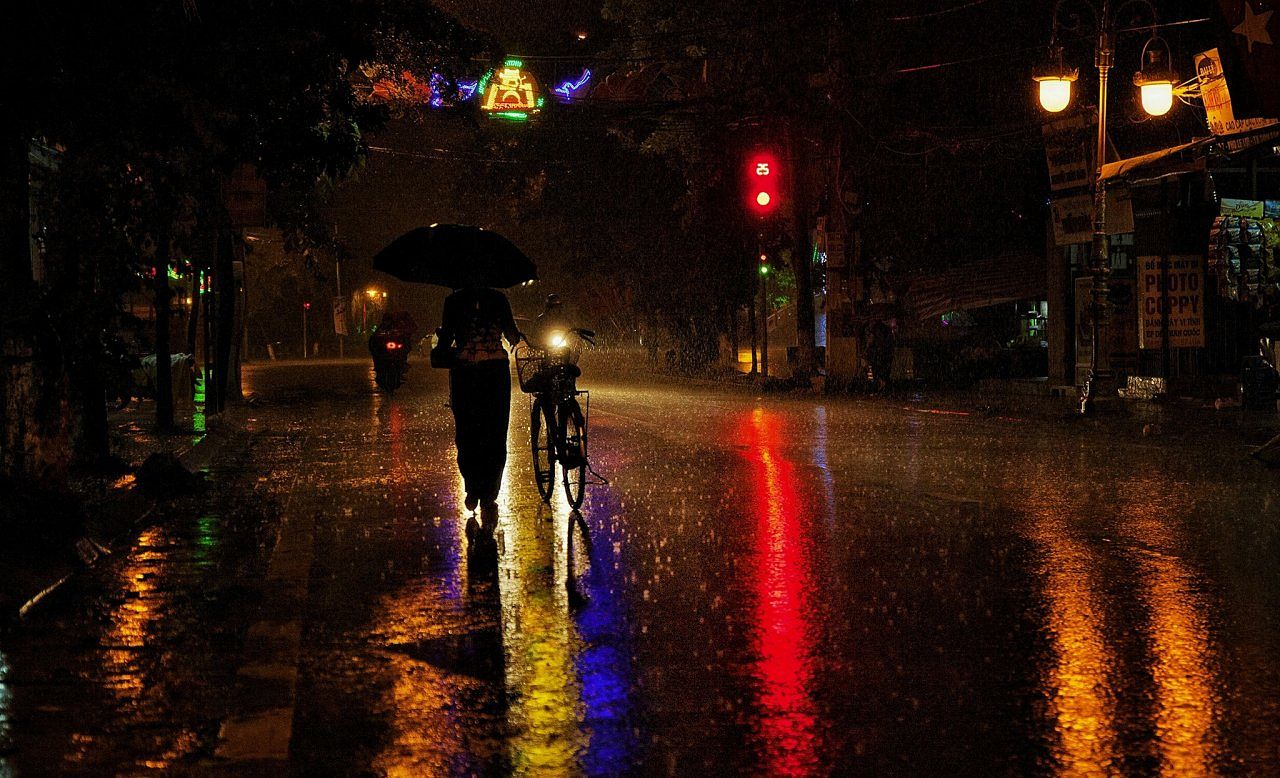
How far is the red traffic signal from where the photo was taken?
→ 29047 millimetres

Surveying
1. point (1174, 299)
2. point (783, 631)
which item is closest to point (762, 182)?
point (1174, 299)

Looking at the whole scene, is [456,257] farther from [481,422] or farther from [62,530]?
[62,530]

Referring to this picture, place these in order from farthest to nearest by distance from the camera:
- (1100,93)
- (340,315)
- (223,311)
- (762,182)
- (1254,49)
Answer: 1. (340,315)
2. (762,182)
3. (223,311)
4. (1100,93)
5. (1254,49)

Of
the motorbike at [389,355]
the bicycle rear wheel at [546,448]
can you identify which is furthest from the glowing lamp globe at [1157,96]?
the motorbike at [389,355]

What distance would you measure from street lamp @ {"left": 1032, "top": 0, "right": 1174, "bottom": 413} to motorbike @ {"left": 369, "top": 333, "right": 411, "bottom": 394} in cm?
1546

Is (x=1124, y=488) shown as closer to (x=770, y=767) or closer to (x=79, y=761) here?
(x=770, y=767)

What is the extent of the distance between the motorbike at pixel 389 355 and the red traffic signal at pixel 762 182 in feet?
28.2

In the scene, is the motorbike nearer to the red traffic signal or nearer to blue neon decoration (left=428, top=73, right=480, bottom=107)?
blue neon decoration (left=428, top=73, right=480, bottom=107)

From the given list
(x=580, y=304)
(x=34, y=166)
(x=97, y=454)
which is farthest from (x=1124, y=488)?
(x=580, y=304)

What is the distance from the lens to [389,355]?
31.2 metres

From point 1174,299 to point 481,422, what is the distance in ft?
61.4

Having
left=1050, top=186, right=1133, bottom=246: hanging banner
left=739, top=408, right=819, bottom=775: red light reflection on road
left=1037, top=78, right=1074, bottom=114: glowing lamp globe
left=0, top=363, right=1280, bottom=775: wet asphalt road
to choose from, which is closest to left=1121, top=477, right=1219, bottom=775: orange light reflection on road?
left=0, top=363, right=1280, bottom=775: wet asphalt road

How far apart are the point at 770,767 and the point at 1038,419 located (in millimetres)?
18151

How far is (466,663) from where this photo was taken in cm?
648
